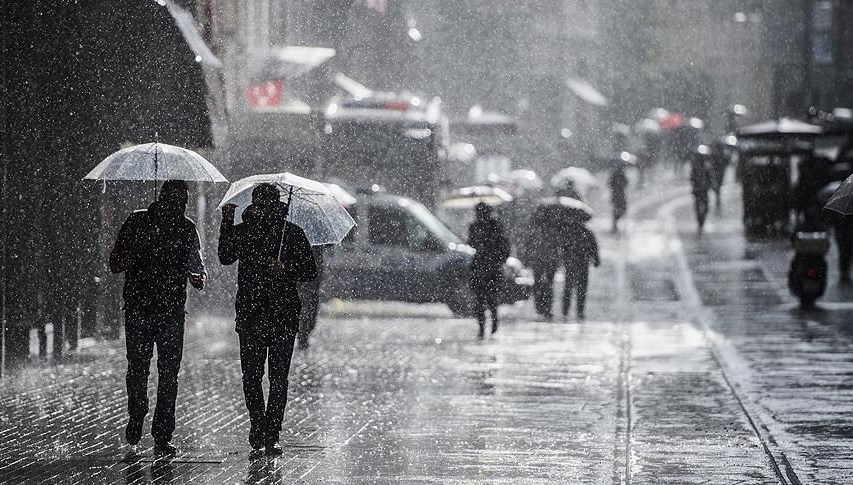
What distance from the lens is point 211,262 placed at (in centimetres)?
2347

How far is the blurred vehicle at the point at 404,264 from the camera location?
22125 mm

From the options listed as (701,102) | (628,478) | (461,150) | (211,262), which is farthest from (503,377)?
(701,102)

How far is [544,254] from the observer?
22.1 m

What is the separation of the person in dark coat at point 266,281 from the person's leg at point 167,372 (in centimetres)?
48

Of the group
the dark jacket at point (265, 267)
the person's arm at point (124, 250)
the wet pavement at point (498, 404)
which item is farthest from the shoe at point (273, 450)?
the person's arm at point (124, 250)

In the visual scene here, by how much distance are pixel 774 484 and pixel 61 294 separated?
962 centimetres

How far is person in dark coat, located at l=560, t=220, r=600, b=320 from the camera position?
21594 mm

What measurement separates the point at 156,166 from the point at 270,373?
160 centimetres

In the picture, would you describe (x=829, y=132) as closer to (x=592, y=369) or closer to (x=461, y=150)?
(x=461, y=150)

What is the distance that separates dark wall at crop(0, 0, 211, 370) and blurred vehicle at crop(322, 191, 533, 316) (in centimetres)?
331

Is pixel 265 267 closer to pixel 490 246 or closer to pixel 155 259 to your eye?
pixel 155 259

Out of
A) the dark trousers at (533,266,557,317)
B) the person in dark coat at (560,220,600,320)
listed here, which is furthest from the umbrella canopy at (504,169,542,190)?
the person in dark coat at (560,220,600,320)

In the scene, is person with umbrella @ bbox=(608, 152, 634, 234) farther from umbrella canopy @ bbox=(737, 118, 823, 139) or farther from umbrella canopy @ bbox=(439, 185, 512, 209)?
umbrella canopy @ bbox=(439, 185, 512, 209)

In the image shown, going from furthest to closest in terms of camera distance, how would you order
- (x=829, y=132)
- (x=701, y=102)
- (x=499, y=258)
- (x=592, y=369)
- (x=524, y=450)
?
(x=701, y=102) < (x=829, y=132) < (x=499, y=258) < (x=592, y=369) < (x=524, y=450)
